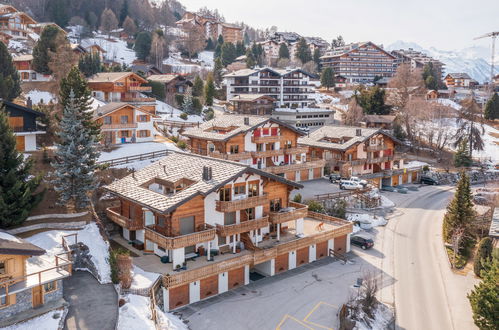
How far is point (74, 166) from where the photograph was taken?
36.6 metres

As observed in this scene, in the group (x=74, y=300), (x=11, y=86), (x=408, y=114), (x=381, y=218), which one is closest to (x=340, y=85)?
(x=408, y=114)

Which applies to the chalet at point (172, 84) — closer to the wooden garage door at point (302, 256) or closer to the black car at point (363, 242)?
the black car at point (363, 242)

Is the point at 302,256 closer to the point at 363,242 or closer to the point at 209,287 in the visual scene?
the point at 363,242

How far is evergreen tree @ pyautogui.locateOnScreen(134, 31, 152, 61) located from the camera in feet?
439

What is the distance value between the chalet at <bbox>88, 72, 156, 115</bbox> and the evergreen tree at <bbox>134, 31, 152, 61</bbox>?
59546mm

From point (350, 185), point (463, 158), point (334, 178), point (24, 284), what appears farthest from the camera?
point (463, 158)

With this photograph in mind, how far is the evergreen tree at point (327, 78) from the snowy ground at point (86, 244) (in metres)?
111

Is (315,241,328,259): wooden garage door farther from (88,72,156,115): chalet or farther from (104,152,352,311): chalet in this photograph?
(88,72,156,115): chalet

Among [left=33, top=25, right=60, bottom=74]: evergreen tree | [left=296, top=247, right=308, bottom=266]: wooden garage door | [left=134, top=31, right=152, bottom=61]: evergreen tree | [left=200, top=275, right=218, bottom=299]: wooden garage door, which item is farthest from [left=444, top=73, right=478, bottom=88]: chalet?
[left=200, top=275, right=218, bottom=299]: wooden garage door

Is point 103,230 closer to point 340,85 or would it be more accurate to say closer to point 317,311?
point 317,311

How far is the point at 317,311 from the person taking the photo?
106 ft

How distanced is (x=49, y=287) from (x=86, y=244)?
7326 mm

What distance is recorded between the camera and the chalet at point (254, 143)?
55812mm

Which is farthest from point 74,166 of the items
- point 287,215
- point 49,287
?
point 287,215
